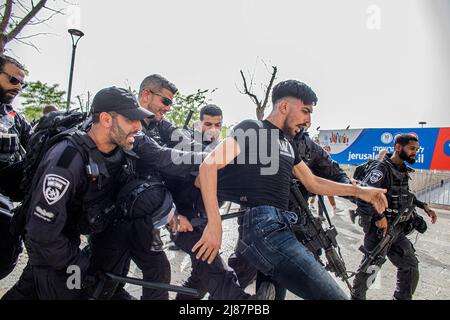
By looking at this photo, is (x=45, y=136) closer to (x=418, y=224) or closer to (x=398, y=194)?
(x=398, y=194)

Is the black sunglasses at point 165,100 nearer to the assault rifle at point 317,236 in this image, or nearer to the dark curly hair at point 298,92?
the dark curly hair at point 298,92

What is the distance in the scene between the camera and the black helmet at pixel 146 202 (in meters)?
1.73

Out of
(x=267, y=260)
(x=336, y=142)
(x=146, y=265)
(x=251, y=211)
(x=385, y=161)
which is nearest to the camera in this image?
(x=267, y=260)

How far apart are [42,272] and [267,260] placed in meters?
1.30

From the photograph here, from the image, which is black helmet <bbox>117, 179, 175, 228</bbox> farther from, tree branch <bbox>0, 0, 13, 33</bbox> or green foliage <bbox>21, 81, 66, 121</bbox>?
green foliage <bbox>21, 81, 66, 121</bbox>

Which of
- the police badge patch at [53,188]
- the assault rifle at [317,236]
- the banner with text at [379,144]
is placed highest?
the police badge patch at [53,188]

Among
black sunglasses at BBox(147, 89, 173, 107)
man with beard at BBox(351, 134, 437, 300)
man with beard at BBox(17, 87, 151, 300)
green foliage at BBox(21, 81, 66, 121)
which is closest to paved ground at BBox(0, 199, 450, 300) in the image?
man with beard at BBox(351, 134, 437, 300)

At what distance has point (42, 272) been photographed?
5.13 feet

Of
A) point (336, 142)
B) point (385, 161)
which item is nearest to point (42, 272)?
point (385, 161)

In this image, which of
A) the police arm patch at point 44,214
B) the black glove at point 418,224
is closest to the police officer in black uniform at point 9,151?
the police arm patch at point 44,214

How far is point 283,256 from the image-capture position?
1643 mm

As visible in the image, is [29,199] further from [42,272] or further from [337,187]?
[337,187]

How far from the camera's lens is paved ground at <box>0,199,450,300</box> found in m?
3.45

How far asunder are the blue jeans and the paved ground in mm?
1778
